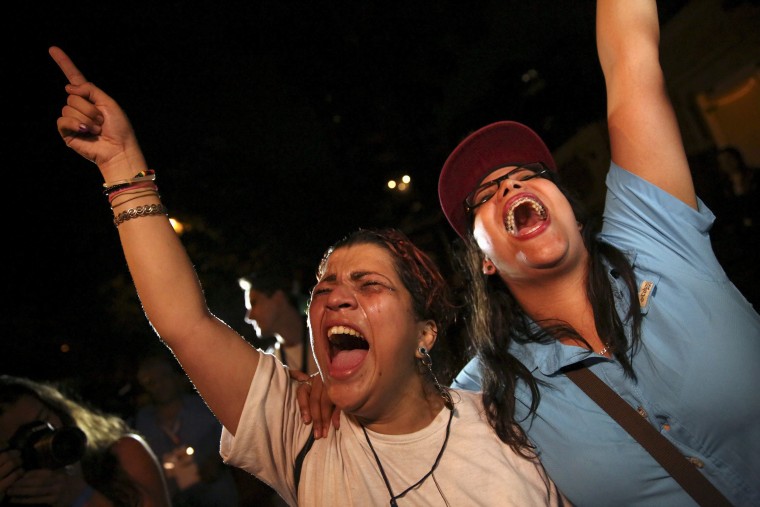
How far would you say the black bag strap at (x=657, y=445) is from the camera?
171 cm

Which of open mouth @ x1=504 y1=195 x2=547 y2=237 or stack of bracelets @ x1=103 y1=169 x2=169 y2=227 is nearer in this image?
stack of bracelets @ x1=103 y1=169 x2=169 y2=227

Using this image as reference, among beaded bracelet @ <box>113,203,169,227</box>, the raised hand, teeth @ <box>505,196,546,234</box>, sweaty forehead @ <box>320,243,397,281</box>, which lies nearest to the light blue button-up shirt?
teeth @ <box>505,196,546,234</box>

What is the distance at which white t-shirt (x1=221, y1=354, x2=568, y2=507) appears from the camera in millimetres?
1694

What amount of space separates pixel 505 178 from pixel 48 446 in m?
2.96

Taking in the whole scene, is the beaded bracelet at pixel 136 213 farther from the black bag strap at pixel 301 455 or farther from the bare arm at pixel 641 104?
the bare arm at pixel 641 104

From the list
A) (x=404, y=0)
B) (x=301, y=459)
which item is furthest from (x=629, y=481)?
(x=404, y=0)

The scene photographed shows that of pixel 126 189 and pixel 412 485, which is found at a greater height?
pixel 126 189

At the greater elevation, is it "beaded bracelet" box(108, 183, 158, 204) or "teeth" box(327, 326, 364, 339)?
"beaded bracelet" box(108, 183, 158, 204)

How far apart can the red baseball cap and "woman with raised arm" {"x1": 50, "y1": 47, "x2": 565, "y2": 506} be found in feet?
2.64

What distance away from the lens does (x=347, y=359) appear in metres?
2.07

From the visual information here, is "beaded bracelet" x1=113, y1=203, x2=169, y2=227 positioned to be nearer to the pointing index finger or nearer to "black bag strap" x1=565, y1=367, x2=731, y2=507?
the pointing index finger

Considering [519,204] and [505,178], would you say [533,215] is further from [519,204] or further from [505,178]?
[505,178]

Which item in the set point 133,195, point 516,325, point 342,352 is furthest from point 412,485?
point 133,195

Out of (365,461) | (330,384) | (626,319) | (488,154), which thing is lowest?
(365,461)
